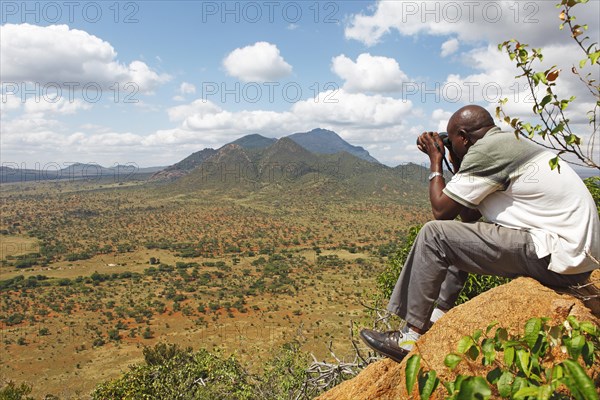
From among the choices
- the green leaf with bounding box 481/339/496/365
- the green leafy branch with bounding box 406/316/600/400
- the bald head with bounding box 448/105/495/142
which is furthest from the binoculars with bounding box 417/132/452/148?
the green leaf with bounding box 481/339/496/365

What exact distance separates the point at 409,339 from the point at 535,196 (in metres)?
1.30

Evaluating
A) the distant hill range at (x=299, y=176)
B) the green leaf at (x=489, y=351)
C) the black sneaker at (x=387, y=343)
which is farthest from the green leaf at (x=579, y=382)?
the distant hill range at (x=299, y=176)

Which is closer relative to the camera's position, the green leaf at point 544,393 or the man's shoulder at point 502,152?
the green leaf at point 544,393

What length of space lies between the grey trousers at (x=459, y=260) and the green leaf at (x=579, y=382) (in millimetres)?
1590

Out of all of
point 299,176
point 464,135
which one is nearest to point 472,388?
point 464,135

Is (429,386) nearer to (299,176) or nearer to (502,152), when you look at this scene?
(502,152)

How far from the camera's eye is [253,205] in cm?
10144

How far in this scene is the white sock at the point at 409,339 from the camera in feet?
9.75

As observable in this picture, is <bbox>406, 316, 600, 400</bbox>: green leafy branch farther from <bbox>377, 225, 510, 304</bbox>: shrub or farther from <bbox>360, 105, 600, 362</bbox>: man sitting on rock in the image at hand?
<bbox>377, 225, 510, 304</bbox>: shrub

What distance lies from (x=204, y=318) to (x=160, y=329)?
3.34m

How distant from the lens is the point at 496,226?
282 cm

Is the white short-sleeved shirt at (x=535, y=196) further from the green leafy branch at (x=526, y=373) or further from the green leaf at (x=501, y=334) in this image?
the green leaf at (x=501, y=334)

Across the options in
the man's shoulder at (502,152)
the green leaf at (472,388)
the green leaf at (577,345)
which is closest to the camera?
the green leaf at (472,388)

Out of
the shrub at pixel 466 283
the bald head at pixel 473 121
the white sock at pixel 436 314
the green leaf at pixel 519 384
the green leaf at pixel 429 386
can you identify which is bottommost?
the shrub at pixel 466 283
